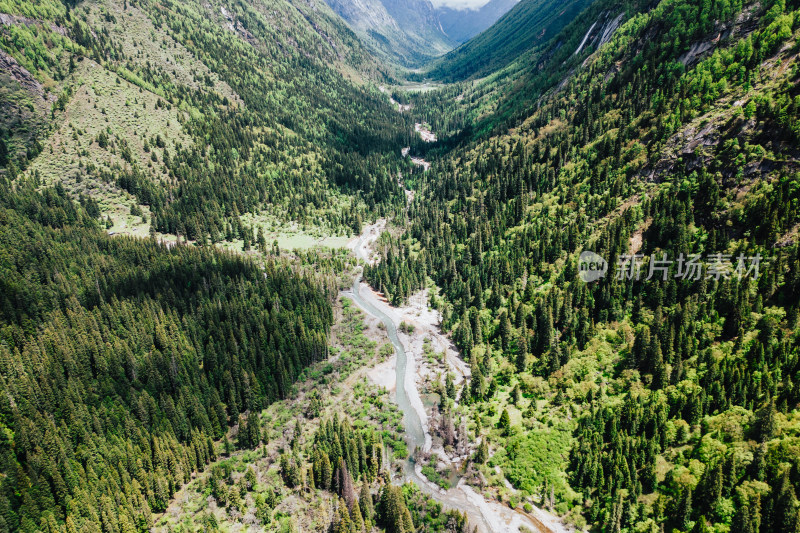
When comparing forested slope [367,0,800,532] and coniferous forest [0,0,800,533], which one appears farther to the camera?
coniferous forest [0,0,800,533]

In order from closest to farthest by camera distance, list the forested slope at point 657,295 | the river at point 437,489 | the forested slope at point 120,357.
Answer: the forested slope at point 657,295 < the river at point 437,489 < the forested slope at point 120,357

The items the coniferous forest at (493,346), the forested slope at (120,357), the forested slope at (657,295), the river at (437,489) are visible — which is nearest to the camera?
the forested slope at (657,295)

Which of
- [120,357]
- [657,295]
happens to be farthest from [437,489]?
[120,357]

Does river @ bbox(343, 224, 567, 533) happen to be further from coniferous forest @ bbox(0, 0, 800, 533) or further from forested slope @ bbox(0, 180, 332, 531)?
forested slope @ bbox(0, 180, 332, 531)

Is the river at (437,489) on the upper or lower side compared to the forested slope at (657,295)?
lower

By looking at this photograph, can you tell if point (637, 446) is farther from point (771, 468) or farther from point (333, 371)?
point (333, 371)

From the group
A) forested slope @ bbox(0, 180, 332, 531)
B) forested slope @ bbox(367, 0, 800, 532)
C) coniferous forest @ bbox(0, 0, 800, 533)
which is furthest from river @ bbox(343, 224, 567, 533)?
forested slope @ bbox(0, 180, 332, 531)

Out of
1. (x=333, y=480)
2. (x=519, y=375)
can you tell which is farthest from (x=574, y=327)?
(x=333, y=480)

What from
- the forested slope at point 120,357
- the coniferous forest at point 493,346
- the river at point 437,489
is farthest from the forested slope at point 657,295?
the forested slope at point 120,357

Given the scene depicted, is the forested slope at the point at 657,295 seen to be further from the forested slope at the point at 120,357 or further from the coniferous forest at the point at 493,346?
the forested slope at the point at 120,357
